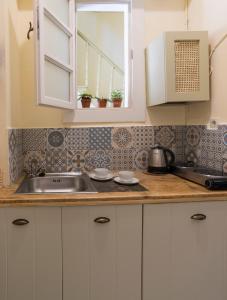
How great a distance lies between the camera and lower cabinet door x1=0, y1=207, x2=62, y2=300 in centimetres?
122

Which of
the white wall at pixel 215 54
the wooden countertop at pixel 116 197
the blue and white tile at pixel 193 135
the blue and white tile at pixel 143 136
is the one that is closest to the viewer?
the wooden countertop at pixel 116 197

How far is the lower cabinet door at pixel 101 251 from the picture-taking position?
1.24 metres

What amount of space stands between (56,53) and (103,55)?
3.84ft

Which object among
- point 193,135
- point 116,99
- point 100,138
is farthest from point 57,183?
point 193,135

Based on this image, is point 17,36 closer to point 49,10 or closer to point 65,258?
point 49,10

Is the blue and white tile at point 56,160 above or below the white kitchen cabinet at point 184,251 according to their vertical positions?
above

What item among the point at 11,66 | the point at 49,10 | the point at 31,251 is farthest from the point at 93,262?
the point at 49,10

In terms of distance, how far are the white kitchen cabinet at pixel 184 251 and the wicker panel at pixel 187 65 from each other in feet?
2.38

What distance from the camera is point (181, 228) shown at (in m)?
1.29

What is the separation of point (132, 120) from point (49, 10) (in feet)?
2.96

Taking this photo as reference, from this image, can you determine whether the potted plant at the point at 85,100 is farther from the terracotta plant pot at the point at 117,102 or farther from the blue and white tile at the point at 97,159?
the blue and white tile at the point at 97,159

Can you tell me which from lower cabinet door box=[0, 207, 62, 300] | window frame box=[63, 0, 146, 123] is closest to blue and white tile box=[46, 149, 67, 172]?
window frame box=[63, 0, 146, 123]

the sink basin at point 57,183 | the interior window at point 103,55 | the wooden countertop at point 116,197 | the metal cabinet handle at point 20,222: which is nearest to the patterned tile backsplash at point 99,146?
the sink basin at point 57,183

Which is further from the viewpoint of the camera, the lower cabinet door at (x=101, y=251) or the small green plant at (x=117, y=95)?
the small green plant at (x=117, y=95)
